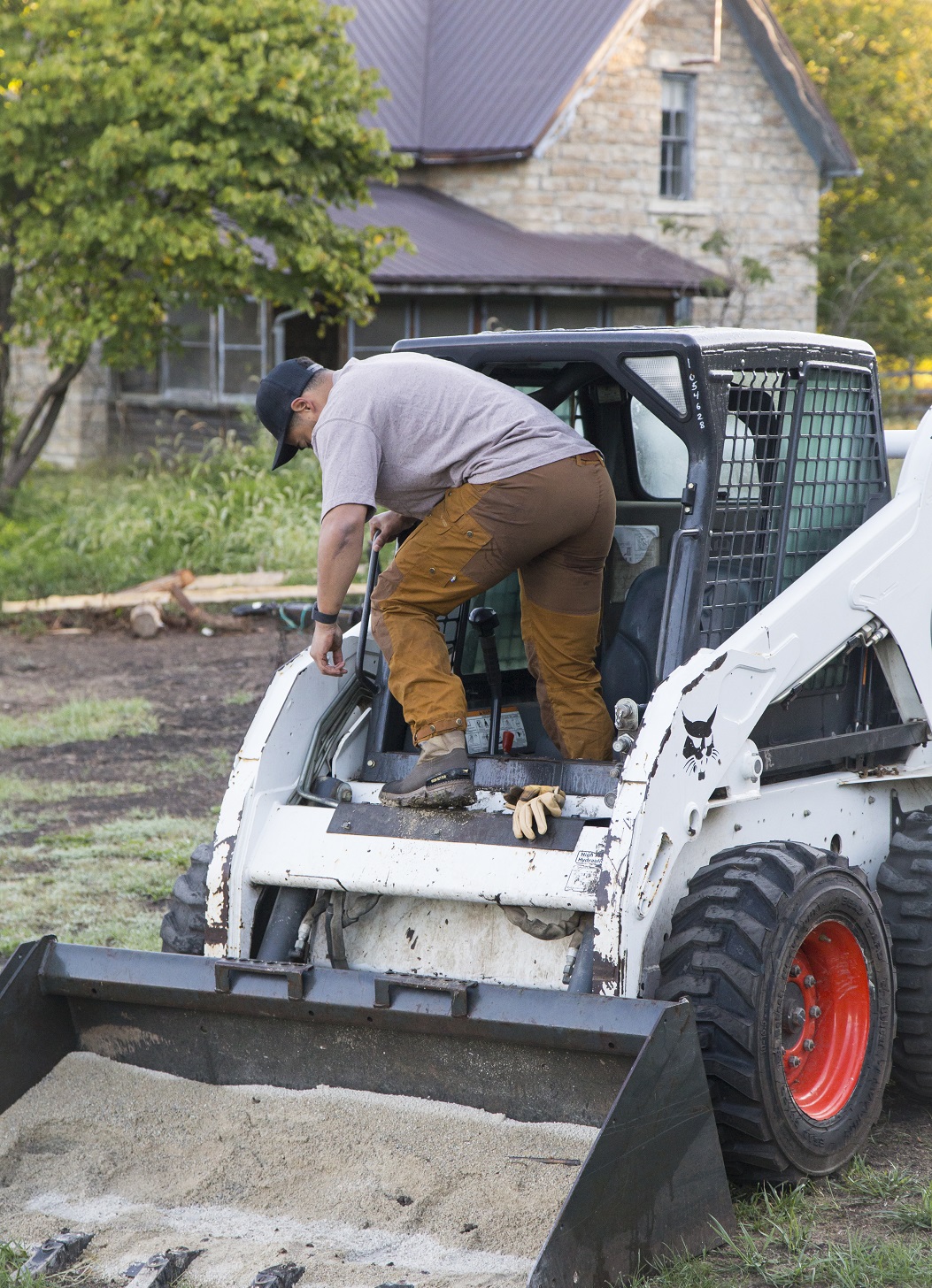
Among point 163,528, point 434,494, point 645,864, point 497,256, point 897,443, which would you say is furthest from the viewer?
point 497,256

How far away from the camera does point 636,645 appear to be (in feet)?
15.4

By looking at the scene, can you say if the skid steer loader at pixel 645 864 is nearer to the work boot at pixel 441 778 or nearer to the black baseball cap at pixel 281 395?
the work boot at pixel 441 778

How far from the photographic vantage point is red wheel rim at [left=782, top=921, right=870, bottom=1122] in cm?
404

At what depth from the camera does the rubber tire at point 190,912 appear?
4.55m

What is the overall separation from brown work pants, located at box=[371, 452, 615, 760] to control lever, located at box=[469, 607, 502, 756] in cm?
25

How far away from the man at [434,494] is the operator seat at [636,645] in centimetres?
22

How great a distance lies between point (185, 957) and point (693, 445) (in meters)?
1.88

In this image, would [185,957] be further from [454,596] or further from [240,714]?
[240,714]

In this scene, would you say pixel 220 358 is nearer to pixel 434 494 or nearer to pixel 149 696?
pixel 149 696

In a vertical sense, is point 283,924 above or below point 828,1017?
above

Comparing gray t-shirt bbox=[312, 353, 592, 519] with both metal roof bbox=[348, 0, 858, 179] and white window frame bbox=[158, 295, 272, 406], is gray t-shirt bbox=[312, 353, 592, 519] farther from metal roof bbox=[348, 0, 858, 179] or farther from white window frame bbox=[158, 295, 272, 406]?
metal roof bbox=[348, 0, 858, 179]

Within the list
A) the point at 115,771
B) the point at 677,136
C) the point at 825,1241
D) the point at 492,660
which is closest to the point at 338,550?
the point at 492,660

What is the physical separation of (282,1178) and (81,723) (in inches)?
262

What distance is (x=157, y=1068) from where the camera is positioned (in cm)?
425
